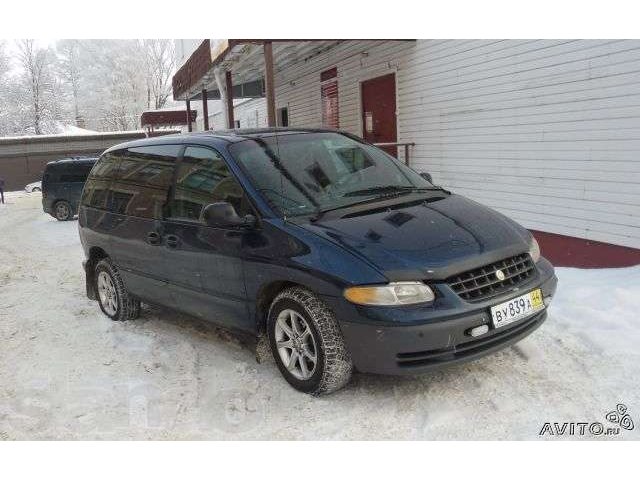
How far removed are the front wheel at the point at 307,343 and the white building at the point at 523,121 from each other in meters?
4.26

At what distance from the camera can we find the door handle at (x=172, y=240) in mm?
4402

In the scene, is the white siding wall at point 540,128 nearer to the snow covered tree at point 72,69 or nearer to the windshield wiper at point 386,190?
the windshield wiper at point 386,190

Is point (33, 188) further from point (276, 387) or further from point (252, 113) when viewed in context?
point (276, 387)

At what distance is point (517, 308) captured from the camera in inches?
135

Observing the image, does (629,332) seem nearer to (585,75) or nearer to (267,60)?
(585,75)

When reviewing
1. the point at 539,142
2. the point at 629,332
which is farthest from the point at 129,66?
the point at 629,332

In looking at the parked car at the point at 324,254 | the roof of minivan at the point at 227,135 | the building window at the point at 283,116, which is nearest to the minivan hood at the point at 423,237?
the parked car at the point at 324,254

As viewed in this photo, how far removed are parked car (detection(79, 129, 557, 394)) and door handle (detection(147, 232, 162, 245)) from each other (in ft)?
0.03

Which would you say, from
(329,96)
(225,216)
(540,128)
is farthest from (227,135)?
(329,96)

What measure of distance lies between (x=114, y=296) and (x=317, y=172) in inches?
103

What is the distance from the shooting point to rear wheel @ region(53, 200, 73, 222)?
1617 cm

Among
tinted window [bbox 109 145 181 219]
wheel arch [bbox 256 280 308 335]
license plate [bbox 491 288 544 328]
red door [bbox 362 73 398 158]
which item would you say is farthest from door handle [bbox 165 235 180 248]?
red door [bbox 362 73 398 158]

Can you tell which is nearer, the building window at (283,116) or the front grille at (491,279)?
the front grille at (491,279)

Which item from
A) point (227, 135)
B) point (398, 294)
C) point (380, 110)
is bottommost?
point (398, 294)
